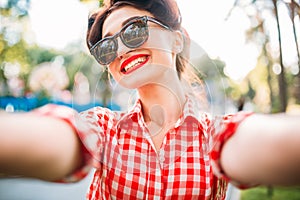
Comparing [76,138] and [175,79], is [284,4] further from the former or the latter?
[76,138]

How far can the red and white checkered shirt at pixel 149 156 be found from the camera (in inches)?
18.5

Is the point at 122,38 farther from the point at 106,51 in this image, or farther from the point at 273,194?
the point at 273,194

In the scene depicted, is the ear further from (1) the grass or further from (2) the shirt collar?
(1) the grass

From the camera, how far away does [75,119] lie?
1.39 feet

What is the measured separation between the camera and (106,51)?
0.47m

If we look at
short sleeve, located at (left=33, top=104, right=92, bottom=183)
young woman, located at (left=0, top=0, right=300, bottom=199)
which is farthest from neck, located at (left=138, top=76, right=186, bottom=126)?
short sleeve, located at (left=33, top=104, right=92, bottom=183)

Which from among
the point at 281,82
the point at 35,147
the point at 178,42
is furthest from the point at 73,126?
the point at 281,82

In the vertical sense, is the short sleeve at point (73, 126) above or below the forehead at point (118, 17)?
below

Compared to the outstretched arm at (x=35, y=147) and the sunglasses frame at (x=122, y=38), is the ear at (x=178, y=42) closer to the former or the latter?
the sunglasses frame at (x=122, y=38)

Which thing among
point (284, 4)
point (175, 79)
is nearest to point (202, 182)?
point (175, 79)

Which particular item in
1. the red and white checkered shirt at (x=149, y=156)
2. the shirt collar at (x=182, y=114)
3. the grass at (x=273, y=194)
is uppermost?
the shirt collar at (x=182, y=114)

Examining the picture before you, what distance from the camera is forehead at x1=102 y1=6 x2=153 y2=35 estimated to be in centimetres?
48

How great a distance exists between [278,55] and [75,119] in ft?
0.92

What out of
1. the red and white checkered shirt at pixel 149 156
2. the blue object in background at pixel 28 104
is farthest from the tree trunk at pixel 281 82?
the blue object in background at pixel 28 104
